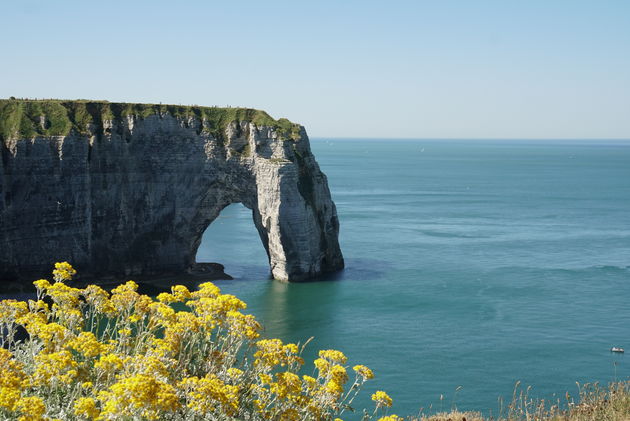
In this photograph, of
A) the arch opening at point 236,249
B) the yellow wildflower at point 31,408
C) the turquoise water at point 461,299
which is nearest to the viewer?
the yellow wildflower at point 31,408

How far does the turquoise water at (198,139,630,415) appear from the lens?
37.0 metres

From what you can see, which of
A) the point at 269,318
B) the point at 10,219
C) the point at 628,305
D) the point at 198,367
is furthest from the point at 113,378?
the point at 628,305

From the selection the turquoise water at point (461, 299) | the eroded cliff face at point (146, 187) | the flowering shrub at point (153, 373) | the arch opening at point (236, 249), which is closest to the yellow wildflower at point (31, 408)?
the flowering shrub at point (153, 373)

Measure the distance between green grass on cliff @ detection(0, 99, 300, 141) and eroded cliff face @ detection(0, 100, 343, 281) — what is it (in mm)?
113

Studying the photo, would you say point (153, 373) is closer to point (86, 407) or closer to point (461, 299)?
point (86, 407)

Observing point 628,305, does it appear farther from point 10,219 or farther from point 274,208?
point 10,219

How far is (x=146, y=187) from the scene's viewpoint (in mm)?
56344

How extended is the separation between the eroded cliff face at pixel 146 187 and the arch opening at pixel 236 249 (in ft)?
13.6

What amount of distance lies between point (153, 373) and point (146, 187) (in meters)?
48.5

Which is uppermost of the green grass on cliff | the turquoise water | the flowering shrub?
the green grass on cliff

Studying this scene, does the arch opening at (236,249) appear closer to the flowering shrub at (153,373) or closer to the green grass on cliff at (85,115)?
the green grass on cliff at (85,115)

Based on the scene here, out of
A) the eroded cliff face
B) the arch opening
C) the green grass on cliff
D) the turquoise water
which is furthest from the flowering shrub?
the arch opening

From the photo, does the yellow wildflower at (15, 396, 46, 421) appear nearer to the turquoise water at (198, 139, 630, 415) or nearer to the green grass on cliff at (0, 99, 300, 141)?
the turquoise water at (198, 139, 630, 415)

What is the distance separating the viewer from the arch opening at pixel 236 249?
6237 cm
